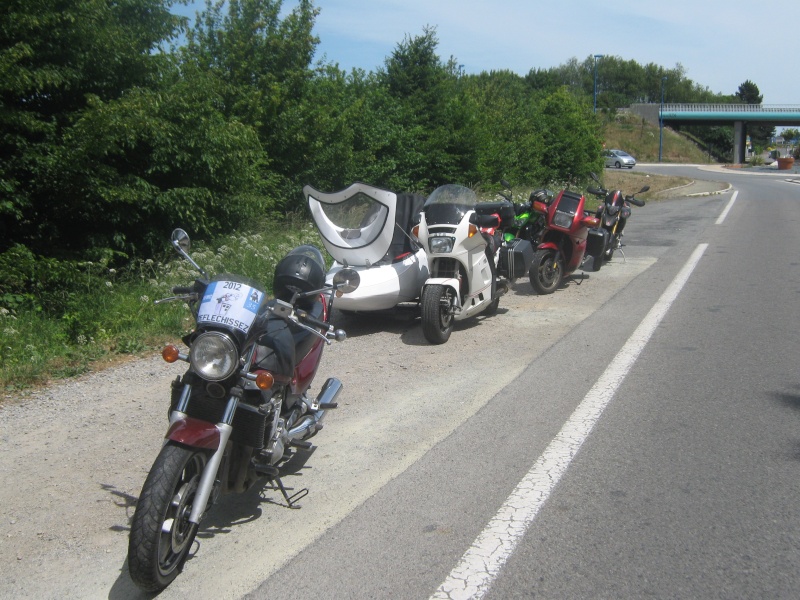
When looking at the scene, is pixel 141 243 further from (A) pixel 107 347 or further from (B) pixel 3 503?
(B) pixel 3 503

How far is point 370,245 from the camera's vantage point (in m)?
Result: 8.26

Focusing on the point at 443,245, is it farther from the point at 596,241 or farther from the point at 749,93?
the point at 749,93

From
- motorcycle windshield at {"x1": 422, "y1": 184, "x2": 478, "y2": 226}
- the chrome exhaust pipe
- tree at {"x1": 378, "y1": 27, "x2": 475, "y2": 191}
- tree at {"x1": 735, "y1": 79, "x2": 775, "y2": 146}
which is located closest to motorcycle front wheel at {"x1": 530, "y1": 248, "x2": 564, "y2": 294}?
motorcycle windshield at {"x1": 422, "y1": 184, "x2": 478, "y2": 226}

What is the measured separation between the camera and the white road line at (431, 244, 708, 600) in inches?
138

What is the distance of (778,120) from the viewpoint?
3816 inches

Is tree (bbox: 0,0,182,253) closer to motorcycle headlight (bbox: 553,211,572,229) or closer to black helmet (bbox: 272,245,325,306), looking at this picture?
motorcycle headlight (bbox: 553,211,572,229)

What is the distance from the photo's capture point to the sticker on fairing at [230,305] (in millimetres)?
3725

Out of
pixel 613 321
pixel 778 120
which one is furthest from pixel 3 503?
pixel 778 120

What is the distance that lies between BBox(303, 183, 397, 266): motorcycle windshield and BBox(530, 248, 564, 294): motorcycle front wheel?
3.04 m

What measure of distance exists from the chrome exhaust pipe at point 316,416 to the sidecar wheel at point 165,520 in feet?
2.86

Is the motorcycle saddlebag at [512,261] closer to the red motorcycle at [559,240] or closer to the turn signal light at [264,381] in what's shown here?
the red motorcycle at [559,240]

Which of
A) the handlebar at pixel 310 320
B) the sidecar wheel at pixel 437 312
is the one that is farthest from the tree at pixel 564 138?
the handlebar at pixel 310 320

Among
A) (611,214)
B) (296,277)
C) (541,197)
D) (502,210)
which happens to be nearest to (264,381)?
(296,277)

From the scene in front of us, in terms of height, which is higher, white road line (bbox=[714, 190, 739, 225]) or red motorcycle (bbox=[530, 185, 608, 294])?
red motorcycle (bbox=[530, 185, 608, 294])
